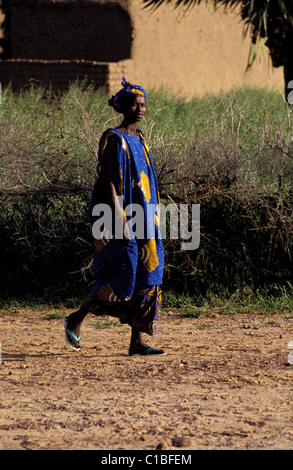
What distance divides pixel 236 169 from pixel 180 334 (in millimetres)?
1712

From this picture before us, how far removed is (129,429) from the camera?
10.5ft

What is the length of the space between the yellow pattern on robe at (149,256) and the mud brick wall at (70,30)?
7.74m

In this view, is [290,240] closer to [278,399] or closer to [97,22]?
[278,399]

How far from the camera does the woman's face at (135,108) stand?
423 cm

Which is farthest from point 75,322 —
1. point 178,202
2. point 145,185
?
point 178,202

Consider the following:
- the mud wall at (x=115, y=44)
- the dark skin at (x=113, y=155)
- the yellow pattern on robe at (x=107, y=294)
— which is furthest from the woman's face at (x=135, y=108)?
the mud wall at (x=115, y=44)

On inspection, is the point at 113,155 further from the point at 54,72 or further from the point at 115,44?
the point at 115,44

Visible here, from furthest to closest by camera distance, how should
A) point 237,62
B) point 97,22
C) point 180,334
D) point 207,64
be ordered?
point 237,62 → point 207,64 → point 97,22 → point 180,334

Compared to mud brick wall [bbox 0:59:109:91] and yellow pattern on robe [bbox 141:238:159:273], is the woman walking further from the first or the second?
mud brick wall [bbox 0:59:109:91]

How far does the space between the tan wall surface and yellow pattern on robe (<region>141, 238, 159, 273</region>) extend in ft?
23.4

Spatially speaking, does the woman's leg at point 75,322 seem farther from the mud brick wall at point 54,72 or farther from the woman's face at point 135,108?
the mud brick wall at point 54,72

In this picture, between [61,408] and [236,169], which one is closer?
[61,408]

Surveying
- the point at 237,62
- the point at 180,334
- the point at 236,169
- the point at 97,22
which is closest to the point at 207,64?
the point at 237,62

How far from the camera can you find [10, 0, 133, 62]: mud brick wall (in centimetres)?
1144
